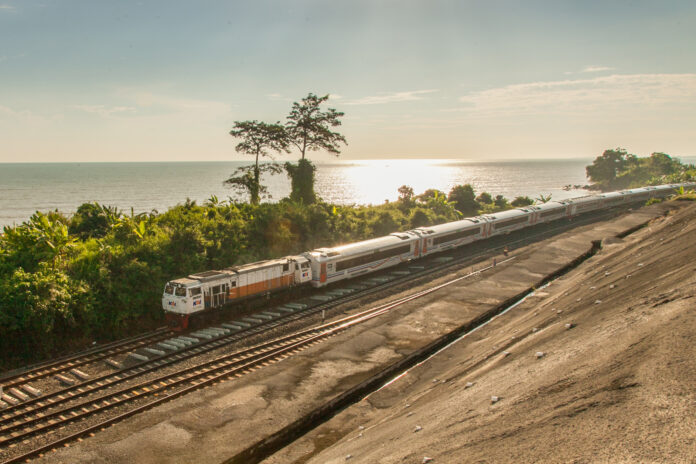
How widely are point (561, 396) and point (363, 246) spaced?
23.9m

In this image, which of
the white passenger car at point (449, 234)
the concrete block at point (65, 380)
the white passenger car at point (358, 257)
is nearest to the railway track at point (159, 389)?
the concrete block at point (65, 380)

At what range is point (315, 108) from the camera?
47.0m

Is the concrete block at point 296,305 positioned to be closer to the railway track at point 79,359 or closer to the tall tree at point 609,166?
the railway track at point 79,359

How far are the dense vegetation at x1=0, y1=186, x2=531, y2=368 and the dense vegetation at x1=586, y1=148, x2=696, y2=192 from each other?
128 meters

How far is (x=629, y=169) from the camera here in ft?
473

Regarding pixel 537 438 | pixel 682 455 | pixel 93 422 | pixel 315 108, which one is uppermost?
pixel 315 108

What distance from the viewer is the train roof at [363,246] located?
30103 mm

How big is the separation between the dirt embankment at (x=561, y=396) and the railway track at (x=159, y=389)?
18.7 feet

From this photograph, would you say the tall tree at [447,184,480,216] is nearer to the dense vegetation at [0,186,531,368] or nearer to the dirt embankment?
the dense vegetation at [0,186,531,368]

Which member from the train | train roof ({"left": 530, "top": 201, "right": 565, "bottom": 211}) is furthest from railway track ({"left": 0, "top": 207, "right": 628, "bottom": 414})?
train roof ({"left": 530, "top": 201, "right": 565, "bottom": 211})

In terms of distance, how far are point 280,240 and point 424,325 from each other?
17.7 metres

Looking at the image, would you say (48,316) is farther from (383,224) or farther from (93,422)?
(383,224)

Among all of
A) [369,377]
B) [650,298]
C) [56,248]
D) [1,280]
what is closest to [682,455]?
[650,298]

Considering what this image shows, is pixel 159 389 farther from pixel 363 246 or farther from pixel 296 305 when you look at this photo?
pixel 363 246
